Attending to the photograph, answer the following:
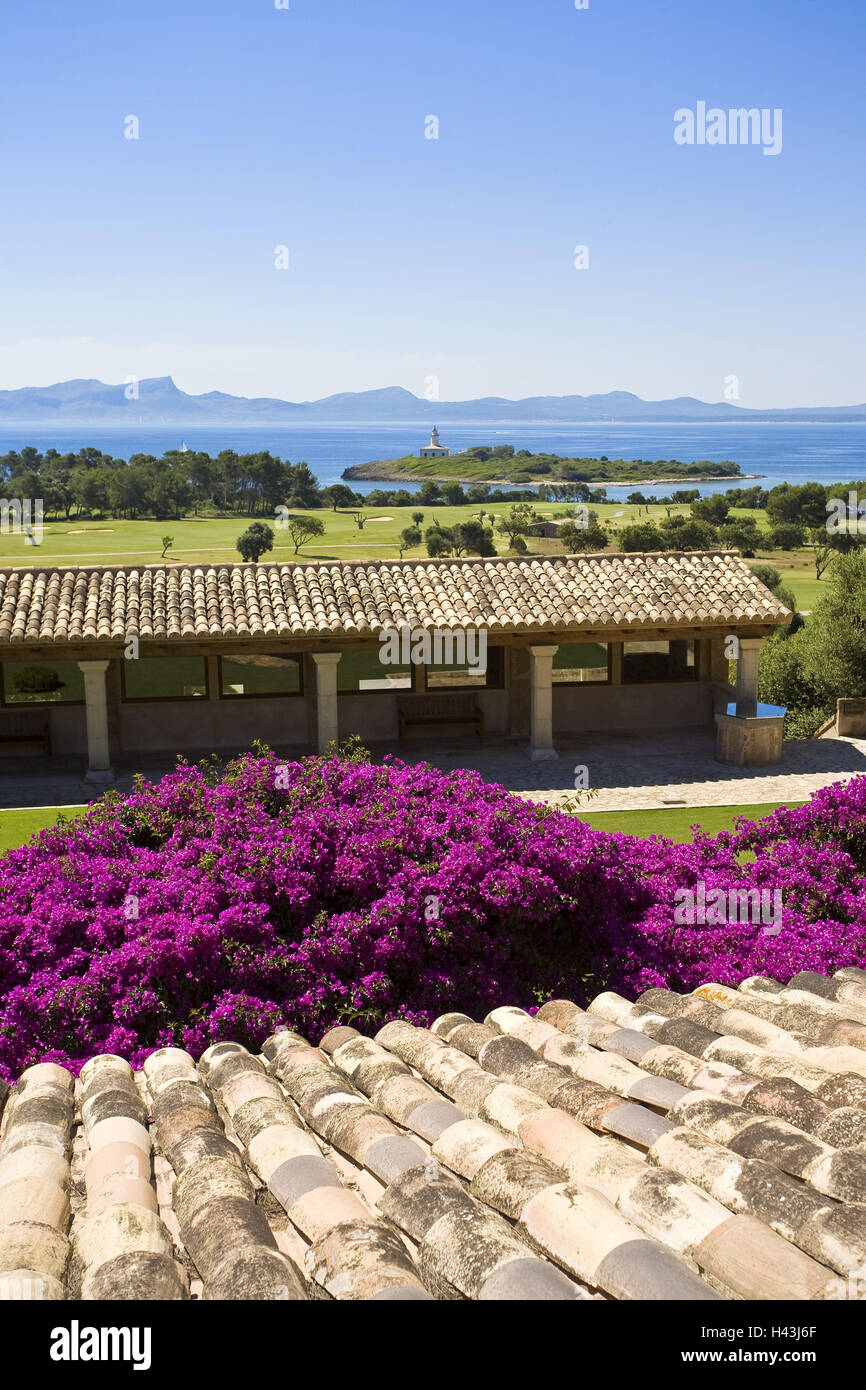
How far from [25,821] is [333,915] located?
9.90 m

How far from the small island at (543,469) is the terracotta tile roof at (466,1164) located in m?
137

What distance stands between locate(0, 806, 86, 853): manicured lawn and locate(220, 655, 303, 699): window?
4488 millimetres

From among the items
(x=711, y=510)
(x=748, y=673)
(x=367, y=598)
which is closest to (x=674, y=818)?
(x=748, y=673)

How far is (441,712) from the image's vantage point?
67.3 feet

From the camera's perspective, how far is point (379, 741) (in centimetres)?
2039

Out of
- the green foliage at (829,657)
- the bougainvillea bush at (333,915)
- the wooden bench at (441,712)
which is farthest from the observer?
the green foliage at (829,657)

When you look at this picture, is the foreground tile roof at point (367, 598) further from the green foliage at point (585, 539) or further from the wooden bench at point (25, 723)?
the green foliage at point (585, 539)

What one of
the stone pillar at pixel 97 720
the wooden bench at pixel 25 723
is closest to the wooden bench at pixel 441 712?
the stone pillar at pixel 97 720

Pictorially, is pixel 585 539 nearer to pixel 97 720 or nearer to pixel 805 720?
pixel 805 720

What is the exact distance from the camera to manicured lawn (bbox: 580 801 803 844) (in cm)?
1514

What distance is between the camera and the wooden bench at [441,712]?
20219 mm
